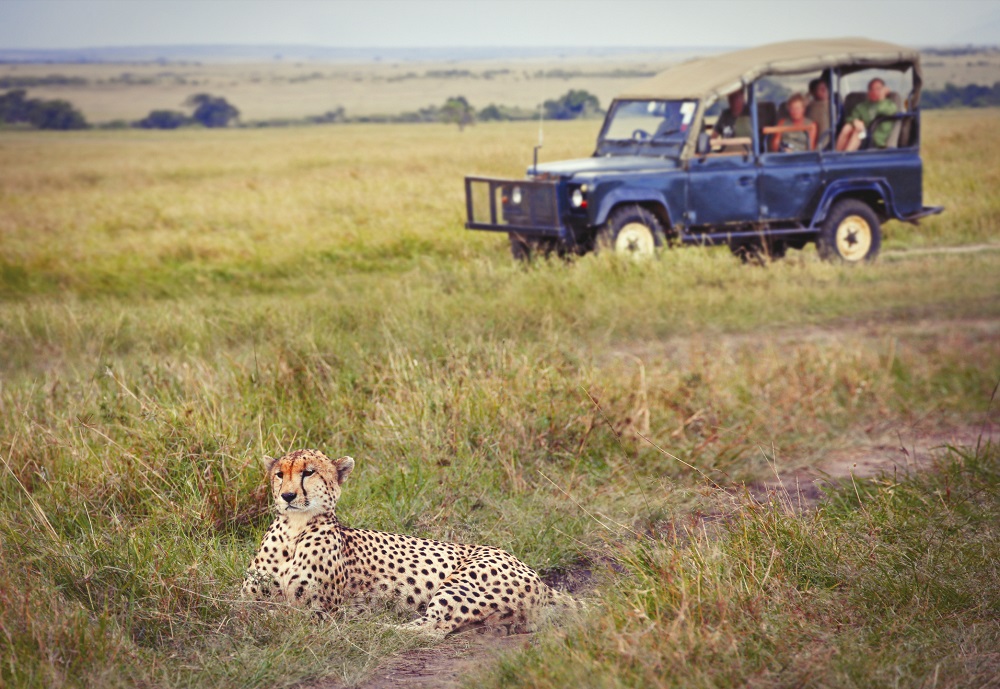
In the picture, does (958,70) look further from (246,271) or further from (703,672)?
(703,672)

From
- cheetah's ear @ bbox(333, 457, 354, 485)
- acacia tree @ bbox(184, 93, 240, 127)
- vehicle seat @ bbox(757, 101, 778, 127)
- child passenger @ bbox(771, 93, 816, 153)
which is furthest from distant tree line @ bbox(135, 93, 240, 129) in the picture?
cheetah's ear @ bbox(333, 457, 354, 485)

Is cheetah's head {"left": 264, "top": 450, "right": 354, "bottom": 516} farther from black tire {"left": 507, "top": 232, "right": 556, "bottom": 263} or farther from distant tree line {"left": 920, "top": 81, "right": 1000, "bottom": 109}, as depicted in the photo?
distant tree line {"left": 920, "top": 81, "right": 1000, "bottom": 109}

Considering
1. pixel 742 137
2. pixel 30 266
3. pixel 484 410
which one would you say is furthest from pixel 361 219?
pixel 484 410

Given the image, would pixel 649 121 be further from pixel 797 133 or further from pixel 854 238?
pixel 854 238

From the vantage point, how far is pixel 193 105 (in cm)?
4316

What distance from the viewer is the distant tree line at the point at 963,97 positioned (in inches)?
409

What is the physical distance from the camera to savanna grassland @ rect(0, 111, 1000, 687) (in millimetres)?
2592

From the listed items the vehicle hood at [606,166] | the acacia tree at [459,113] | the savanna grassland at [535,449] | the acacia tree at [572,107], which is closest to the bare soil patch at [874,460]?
the savanna grassland at [535,449]

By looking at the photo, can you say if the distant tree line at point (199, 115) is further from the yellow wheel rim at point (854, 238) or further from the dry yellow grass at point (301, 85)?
the yellow wheel rim at point (854, 238)

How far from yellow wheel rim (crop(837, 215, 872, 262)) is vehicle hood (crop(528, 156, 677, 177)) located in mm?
1790

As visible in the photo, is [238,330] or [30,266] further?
[30,266]

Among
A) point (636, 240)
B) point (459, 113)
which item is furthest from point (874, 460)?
point (459, 113)

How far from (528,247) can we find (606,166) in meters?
0.96

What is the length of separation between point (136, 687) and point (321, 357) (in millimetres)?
2658
